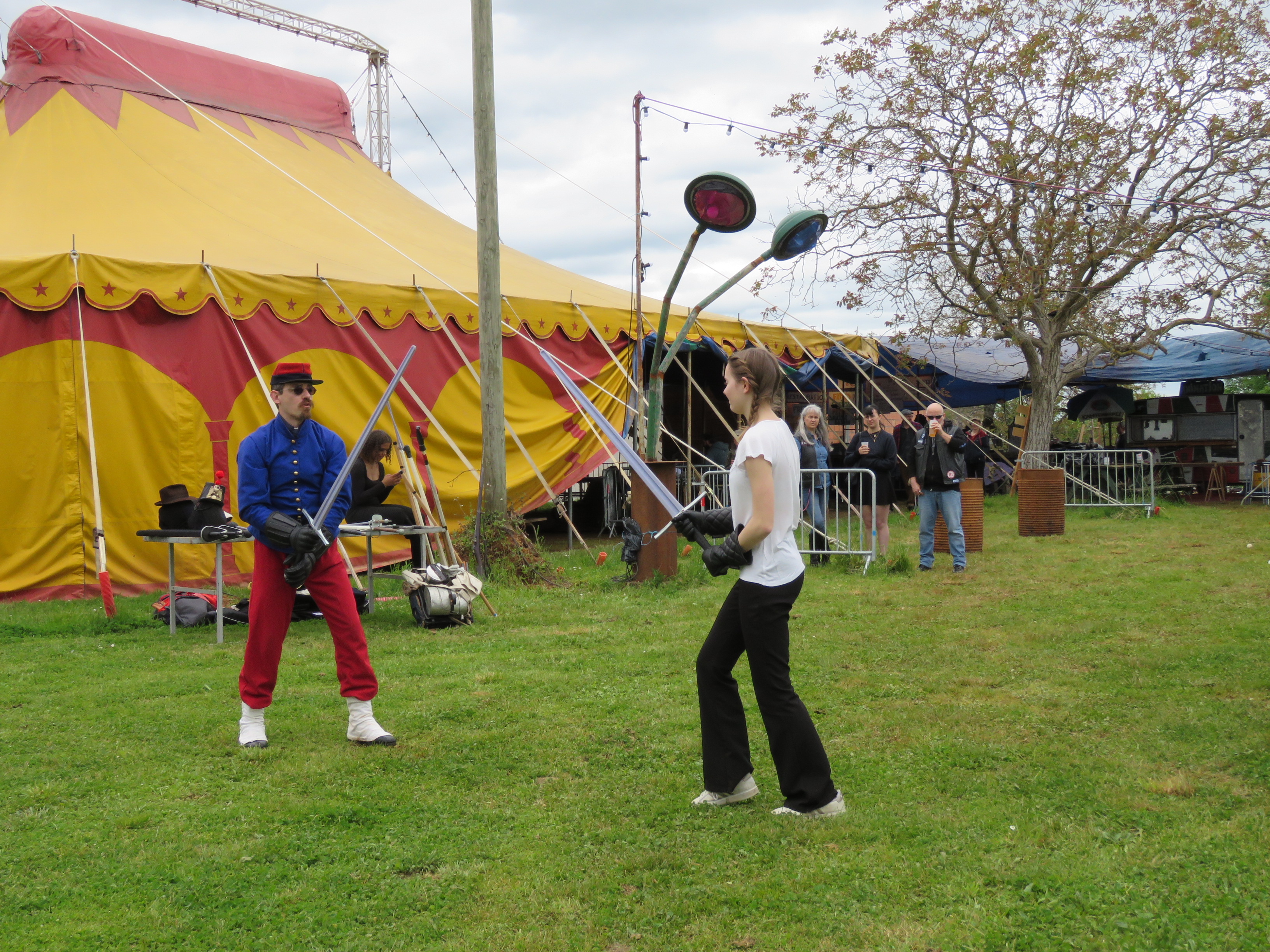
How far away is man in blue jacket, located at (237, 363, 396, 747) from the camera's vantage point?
454 cm

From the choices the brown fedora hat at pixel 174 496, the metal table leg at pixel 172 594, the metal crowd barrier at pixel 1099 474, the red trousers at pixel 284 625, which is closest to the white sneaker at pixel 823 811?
the red trousers at pixel 284 625

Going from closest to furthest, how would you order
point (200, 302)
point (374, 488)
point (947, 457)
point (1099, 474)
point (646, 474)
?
1. point (646, 474)
2. point (374, 488)
3. point (200, 302)
4. point (947, 457)
5. point (1099, 474)

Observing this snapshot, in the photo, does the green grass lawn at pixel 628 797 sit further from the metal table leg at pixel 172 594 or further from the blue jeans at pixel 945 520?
the blue jeans at pixel 945 520

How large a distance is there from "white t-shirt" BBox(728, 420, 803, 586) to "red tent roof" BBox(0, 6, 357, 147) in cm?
1049

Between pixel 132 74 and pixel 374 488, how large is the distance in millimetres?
6921

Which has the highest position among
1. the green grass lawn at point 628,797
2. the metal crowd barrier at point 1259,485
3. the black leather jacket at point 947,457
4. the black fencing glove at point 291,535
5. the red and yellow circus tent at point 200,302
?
the red and yellow circus tent at point 200,302

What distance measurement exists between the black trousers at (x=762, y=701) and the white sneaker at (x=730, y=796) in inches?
0.9

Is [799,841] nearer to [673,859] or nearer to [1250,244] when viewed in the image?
[673,859]

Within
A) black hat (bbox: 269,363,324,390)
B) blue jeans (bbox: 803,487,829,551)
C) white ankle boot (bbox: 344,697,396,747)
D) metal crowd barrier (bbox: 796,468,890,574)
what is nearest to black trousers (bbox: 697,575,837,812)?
white ankle boot (bbox: 344,697,396,747)

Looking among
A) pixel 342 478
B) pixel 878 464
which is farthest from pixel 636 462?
pixel 878 464

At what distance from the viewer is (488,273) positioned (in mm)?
9211

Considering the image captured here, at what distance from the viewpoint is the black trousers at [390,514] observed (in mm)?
8328

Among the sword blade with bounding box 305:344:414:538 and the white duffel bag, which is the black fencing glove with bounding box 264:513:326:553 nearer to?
the sword blade with bounding box 305:344:414:538

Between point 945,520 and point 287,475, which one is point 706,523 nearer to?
point 287,475
